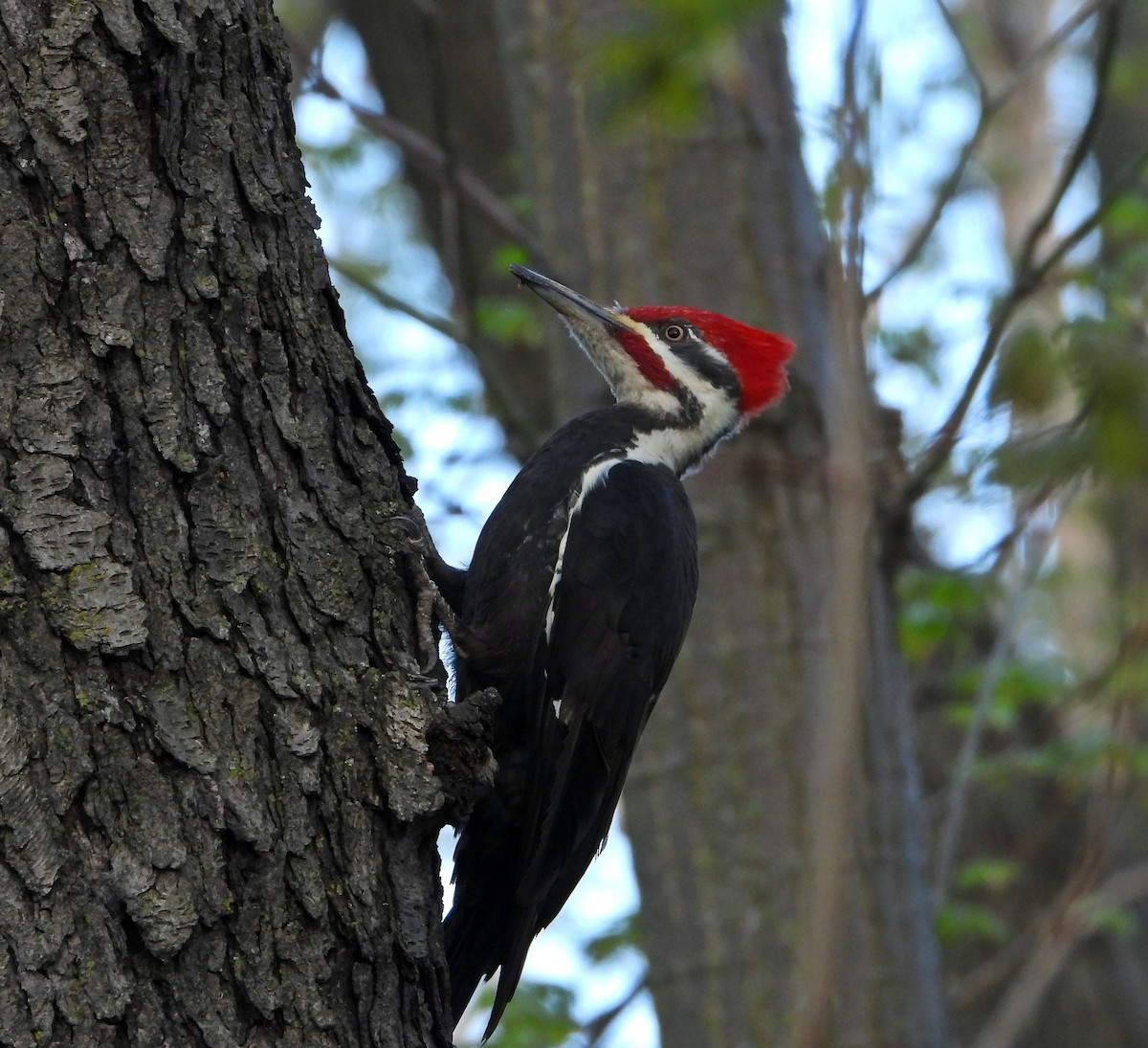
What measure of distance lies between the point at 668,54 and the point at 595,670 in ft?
4.04

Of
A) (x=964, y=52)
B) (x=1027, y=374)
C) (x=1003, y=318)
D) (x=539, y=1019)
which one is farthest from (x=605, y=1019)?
(x=964, y=52)

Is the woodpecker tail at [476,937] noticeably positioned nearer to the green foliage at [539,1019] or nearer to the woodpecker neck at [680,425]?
the woodpecker neck at [680,425]

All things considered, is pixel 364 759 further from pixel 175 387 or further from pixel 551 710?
pixel 551 710

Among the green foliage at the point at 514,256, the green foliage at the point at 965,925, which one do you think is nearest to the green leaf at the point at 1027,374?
the green foliage at the point at 514,256

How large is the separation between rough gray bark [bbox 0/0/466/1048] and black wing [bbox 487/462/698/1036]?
2.60 ft

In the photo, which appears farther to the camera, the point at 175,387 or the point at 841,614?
the point at 175,387

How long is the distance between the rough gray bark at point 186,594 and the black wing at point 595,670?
792 mm

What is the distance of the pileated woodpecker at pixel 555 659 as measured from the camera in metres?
2.94

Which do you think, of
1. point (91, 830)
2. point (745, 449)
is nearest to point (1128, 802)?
point (745, 449)

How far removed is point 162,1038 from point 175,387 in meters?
0.83

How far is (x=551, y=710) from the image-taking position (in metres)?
2.98

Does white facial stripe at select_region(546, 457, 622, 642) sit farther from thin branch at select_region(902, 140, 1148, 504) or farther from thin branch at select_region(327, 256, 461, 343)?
thin branch at select_region(327, 256, 461, 343)

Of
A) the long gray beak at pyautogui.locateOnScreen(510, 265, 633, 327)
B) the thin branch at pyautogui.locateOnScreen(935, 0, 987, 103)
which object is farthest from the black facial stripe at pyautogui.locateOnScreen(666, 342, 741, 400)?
the thin branch at pyautogui.locateOnScreen(935, 0, 987, 103)

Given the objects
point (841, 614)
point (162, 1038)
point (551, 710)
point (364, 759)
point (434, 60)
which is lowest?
point (162, 1038)
